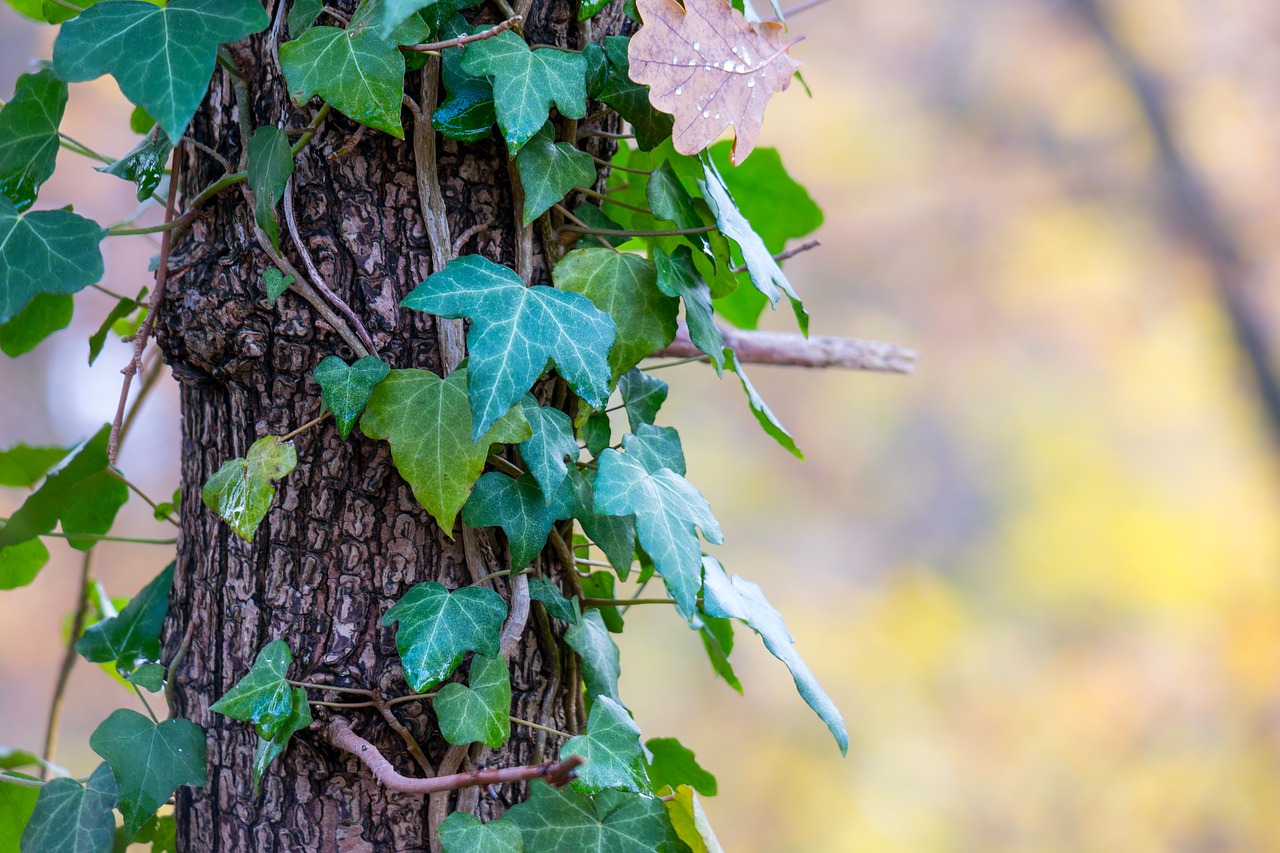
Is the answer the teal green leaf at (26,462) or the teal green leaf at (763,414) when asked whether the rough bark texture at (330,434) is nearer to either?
the teal green leaf at (763,414)

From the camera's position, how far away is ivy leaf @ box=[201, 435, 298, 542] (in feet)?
1.71

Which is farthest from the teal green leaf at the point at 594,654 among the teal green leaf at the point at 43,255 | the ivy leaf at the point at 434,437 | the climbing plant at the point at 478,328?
the teal green leaf at the point at 43,255

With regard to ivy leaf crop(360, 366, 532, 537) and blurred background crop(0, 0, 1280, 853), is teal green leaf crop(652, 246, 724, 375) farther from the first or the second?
blurred background crop(0, 0, 1280, 853)

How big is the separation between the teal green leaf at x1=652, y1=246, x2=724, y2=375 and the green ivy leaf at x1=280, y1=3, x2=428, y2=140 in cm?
18

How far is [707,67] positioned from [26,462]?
2.42 feet

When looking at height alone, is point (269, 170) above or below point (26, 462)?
above

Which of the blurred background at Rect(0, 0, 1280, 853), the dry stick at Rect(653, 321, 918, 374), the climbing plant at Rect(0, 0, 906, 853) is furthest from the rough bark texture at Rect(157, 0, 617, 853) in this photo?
the blurred background at Rect(0, 0, 1280, 853)

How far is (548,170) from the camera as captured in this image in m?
0.53

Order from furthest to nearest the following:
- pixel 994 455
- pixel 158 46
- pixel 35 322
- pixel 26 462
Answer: pixel 994 455 < pixel 26 462 < pixel 35 322 < pixel 158 46

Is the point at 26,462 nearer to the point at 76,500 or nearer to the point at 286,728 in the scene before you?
the point at 76,500

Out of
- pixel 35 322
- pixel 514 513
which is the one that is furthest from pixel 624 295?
pixel 35 322

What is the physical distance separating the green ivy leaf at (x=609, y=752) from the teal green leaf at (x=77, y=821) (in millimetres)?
331

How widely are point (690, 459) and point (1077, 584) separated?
2099 mm

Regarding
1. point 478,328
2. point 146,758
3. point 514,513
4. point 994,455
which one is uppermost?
point 478,328
